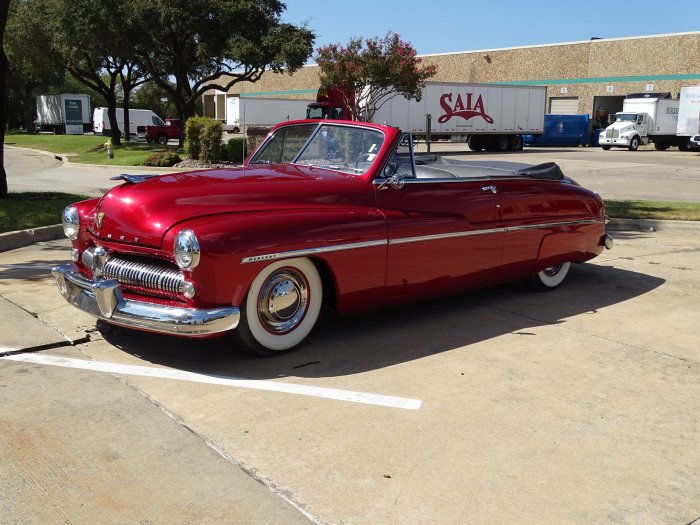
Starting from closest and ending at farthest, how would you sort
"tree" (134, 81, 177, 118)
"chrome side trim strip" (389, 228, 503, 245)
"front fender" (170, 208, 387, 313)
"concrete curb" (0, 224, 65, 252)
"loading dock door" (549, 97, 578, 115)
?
"front fender" (170, 208, 387, 313) < "chrome side trim strip" (389, 228, 503, 245) < "concrete curb" (0, 224, 65, 252) < "loading dock door" (549, 97, 578, 115) < "tree" (134, 81, 177, 118)

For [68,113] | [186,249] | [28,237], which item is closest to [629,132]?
[28,237]

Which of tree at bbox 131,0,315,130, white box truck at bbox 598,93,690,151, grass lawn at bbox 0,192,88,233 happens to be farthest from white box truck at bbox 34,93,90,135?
grass lawn at bbox 0,192,88,233

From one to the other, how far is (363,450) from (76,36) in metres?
31.3

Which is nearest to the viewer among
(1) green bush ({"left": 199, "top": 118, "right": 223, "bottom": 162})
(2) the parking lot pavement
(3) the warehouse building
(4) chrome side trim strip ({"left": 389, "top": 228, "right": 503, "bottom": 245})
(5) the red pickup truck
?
(2) the parking lot pavement

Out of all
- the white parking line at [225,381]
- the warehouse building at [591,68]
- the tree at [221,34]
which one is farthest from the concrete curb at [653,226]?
the warehouse building at [591,68]

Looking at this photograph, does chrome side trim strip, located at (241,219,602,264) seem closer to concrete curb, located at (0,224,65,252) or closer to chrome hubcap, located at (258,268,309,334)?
chrome hubcap, located at (258,268,309,334)

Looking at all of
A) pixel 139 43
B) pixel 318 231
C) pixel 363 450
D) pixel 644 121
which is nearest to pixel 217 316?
pixel 318 231

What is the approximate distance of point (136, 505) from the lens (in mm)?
2973

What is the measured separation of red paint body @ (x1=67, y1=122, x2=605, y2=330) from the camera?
4367 millimetres

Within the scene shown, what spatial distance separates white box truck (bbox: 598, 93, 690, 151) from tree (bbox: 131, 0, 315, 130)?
753 inches

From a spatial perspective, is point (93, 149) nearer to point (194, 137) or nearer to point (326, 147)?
point (194, 137)

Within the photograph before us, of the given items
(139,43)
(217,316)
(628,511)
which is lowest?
(628,511)

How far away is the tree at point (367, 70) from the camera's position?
31.6m

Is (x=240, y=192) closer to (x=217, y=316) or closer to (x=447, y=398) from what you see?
(x=217, y=316)
